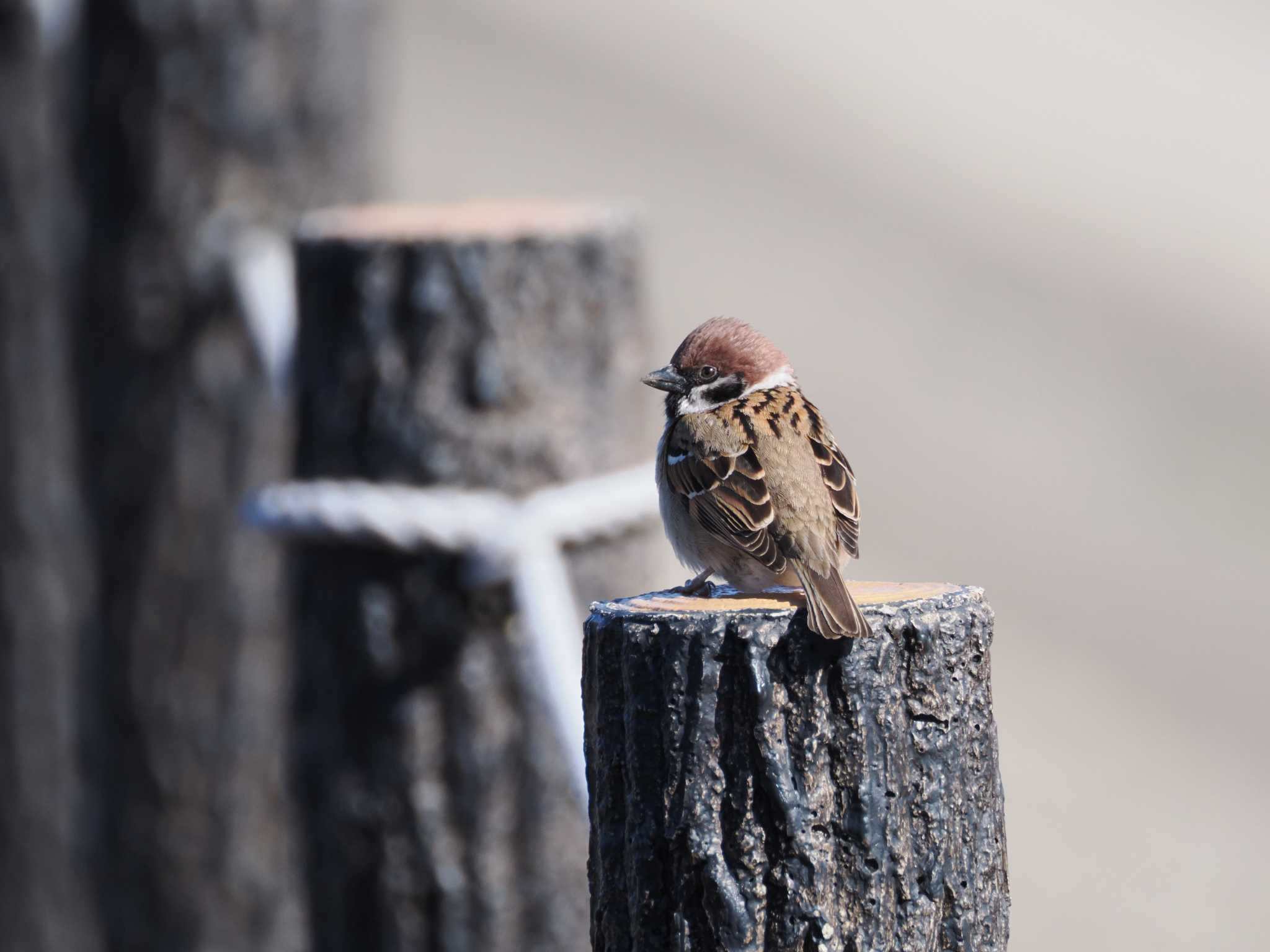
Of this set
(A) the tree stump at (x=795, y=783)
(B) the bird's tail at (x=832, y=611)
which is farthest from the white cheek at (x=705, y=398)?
(A) the tree stump at (x=795, y=783)

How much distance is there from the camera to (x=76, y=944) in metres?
6.29

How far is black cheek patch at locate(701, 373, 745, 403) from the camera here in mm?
3773

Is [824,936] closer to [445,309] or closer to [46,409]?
[445,309]

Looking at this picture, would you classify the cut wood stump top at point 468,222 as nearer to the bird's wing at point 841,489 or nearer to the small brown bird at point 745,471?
the small brown bird at point 745,471

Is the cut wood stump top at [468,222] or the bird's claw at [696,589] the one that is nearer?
the bird's claw at [696,589]

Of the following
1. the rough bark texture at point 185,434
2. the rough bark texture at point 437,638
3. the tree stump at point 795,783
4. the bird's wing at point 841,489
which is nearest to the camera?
the tree stump at point 795,783

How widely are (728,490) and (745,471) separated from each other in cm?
6

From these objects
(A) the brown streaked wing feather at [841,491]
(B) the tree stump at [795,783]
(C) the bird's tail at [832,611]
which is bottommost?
(B) the tree stump at [795,783]

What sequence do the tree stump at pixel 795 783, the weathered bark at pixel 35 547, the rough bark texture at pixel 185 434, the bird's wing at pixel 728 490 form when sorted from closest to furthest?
the tree stump at pixel 795 783, the bird's wing at pixel 728 490, the rough bark texture at pixel 185 434, the weathered bark at pixel 35 547

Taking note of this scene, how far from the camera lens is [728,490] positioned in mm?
3387

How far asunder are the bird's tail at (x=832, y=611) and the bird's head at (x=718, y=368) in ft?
3.72

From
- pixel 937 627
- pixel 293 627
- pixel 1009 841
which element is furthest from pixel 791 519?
pixel 1009 841

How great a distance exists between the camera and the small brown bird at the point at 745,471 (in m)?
3.28

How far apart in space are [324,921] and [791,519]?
1875 millimetres
